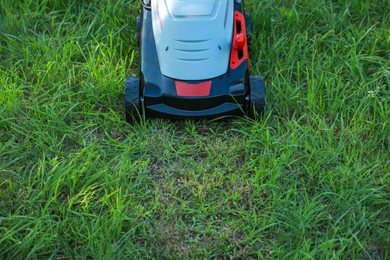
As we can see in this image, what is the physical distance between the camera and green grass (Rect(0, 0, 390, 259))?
2729 mm

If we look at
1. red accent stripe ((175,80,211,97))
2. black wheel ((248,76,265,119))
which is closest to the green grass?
black wheel ((248,76,265,119))

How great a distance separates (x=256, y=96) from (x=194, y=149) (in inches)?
15.5

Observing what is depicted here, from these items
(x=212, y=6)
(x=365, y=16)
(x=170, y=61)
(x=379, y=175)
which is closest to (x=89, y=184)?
(x=170, y=61)

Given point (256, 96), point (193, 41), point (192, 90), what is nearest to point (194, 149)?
point (192, 90)

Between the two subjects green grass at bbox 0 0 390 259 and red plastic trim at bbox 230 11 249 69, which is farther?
red plastic trim at bbox 230 11 249 69

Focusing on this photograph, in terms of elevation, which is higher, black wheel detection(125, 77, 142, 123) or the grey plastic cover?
the grey plastic cover

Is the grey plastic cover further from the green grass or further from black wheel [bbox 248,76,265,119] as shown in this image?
the green grass

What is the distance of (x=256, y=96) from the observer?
10.4 feet

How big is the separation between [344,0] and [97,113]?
1.72 metres

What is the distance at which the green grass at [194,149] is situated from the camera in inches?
107

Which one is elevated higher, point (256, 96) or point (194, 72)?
point (194, 72)

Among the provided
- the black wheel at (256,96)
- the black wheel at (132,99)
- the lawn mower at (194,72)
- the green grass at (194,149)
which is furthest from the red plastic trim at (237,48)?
the black wheel at (132,99)

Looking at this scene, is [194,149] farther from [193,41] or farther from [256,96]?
[193,41]

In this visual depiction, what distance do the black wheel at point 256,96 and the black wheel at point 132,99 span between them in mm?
542
